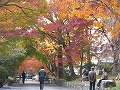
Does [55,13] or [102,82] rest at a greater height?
[55,13]

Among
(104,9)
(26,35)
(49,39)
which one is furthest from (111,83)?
(49,39)

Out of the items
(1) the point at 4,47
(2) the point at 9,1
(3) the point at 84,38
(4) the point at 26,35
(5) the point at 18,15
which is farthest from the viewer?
(3) the point at 84,38

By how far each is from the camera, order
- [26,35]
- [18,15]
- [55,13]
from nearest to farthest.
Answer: [18,15]
[26,35]
[55,13]

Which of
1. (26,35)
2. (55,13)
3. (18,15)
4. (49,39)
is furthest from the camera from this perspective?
(49,39)

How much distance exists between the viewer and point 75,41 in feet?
109

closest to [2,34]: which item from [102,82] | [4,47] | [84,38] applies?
[4,47]

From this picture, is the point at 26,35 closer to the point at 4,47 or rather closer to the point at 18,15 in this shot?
the point at 4,47

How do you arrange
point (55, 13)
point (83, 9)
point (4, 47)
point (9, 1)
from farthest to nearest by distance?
point (55, 13) < point (4, 47) < point (83, 9) < point (9, 1)

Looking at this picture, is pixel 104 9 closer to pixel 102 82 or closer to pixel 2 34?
pixel 102 82

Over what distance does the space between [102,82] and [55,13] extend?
16117 mm

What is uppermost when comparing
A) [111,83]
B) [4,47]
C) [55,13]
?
[55,13]

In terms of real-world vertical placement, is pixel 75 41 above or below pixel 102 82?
above

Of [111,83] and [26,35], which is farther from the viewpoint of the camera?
[26,35]

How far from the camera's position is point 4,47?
70.4 ft
